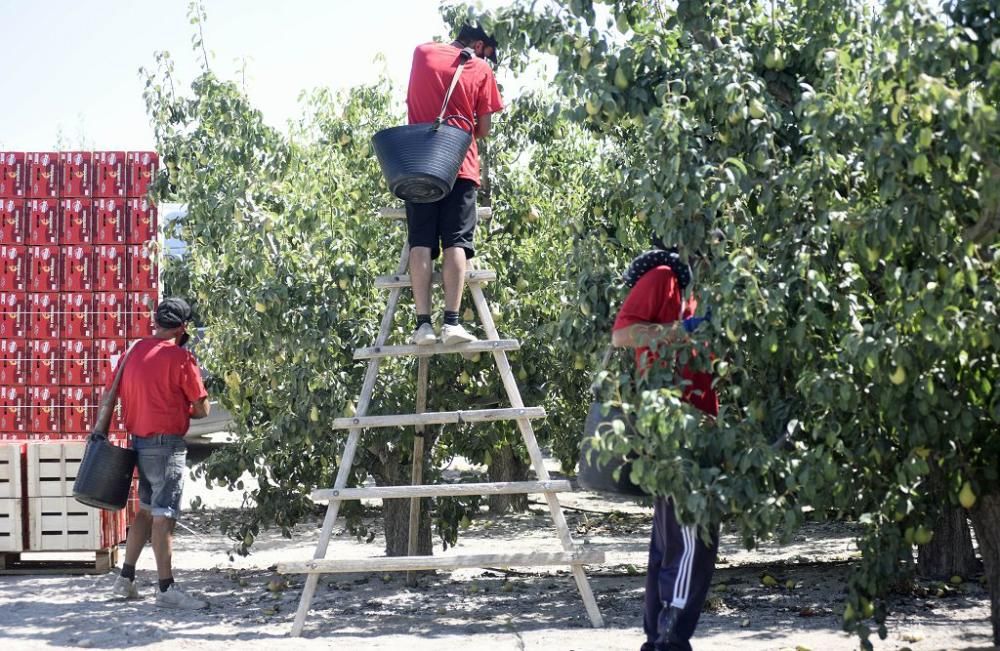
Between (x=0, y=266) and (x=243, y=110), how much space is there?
2453 mm

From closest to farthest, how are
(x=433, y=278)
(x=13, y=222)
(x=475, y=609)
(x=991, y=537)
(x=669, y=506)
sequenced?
(x=669, y=506)
(x=991, y=537)
(x=433, y=278)
(x=475, y=609)
(x=13, y=222)

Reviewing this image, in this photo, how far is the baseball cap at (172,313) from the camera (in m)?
7.41

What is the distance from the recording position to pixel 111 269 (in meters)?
8.70

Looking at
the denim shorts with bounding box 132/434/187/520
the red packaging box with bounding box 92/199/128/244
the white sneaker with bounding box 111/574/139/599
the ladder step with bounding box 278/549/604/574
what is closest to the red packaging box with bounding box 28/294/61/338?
the red packaging box with bounding box 92/199/128/244

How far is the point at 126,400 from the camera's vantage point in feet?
24.4

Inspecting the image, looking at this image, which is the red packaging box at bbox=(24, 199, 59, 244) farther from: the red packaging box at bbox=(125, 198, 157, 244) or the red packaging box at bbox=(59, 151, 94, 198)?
the red packaging box at bbox=(125, 198, 157, 244)

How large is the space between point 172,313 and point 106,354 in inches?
58.5

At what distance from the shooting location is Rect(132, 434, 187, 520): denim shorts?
7.27 metres

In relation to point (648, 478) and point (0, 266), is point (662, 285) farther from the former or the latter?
point (0, 266)

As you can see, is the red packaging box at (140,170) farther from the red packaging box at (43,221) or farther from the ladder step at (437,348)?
the ladder step at (437,348)

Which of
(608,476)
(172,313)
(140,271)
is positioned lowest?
(608,476)

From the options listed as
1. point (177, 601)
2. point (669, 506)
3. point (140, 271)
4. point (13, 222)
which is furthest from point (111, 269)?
point (669, 506)

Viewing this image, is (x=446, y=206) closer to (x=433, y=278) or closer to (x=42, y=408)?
(x=433, y=278)

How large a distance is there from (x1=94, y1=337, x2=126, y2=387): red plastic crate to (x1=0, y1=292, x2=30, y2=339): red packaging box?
52cm
